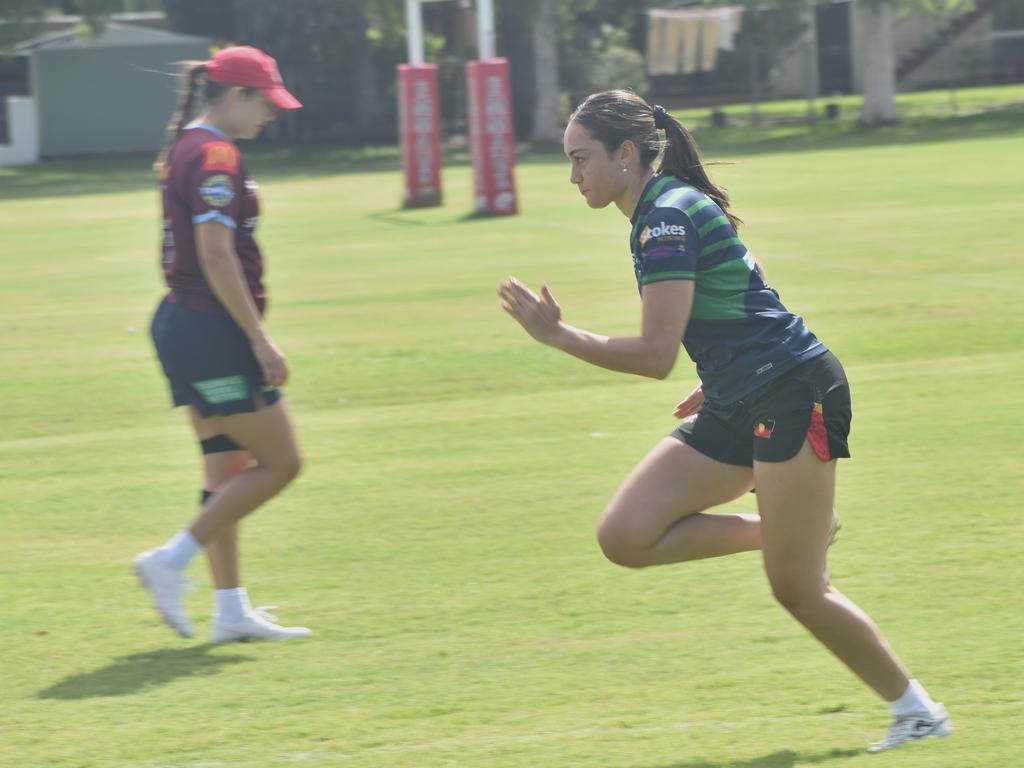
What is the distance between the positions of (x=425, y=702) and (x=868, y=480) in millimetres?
3919

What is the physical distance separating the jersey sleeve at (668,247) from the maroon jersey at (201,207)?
1.81 m

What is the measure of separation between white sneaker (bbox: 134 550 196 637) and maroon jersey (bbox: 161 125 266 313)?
3.04 ft

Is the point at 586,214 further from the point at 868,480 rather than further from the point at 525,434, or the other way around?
the point at 868,480

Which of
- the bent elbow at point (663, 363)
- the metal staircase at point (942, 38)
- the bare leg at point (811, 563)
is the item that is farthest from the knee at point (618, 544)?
the metal staircase at point (942, 38)

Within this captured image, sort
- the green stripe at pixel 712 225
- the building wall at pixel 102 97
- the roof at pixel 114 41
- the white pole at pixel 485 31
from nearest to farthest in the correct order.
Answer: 1. the green stripe at pixel 712 225
2. the white pole at pixel 485 31
3. the roof at pixel 114 41
4. the building wall at pixel 102 97

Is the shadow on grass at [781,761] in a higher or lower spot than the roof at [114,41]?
lower

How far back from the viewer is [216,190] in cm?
584

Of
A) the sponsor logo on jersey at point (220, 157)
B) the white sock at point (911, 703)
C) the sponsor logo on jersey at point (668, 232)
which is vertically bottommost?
the white sock at point (911, 703)

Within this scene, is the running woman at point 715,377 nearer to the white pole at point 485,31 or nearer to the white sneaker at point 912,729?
the white sneaker at point 912,729

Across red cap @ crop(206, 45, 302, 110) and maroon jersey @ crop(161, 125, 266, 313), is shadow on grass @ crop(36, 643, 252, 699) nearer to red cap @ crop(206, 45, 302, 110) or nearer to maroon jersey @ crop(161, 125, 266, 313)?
maroon jersey @ crop(161, 125, 266, 313)

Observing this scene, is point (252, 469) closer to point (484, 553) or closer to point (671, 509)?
point (484, 553)

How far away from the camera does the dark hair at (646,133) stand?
486 cm

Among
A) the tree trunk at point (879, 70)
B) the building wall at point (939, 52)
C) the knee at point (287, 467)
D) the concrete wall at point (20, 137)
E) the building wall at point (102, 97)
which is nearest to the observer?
the knee at point (287, 467)

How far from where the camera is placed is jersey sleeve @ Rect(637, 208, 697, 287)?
4.63m
